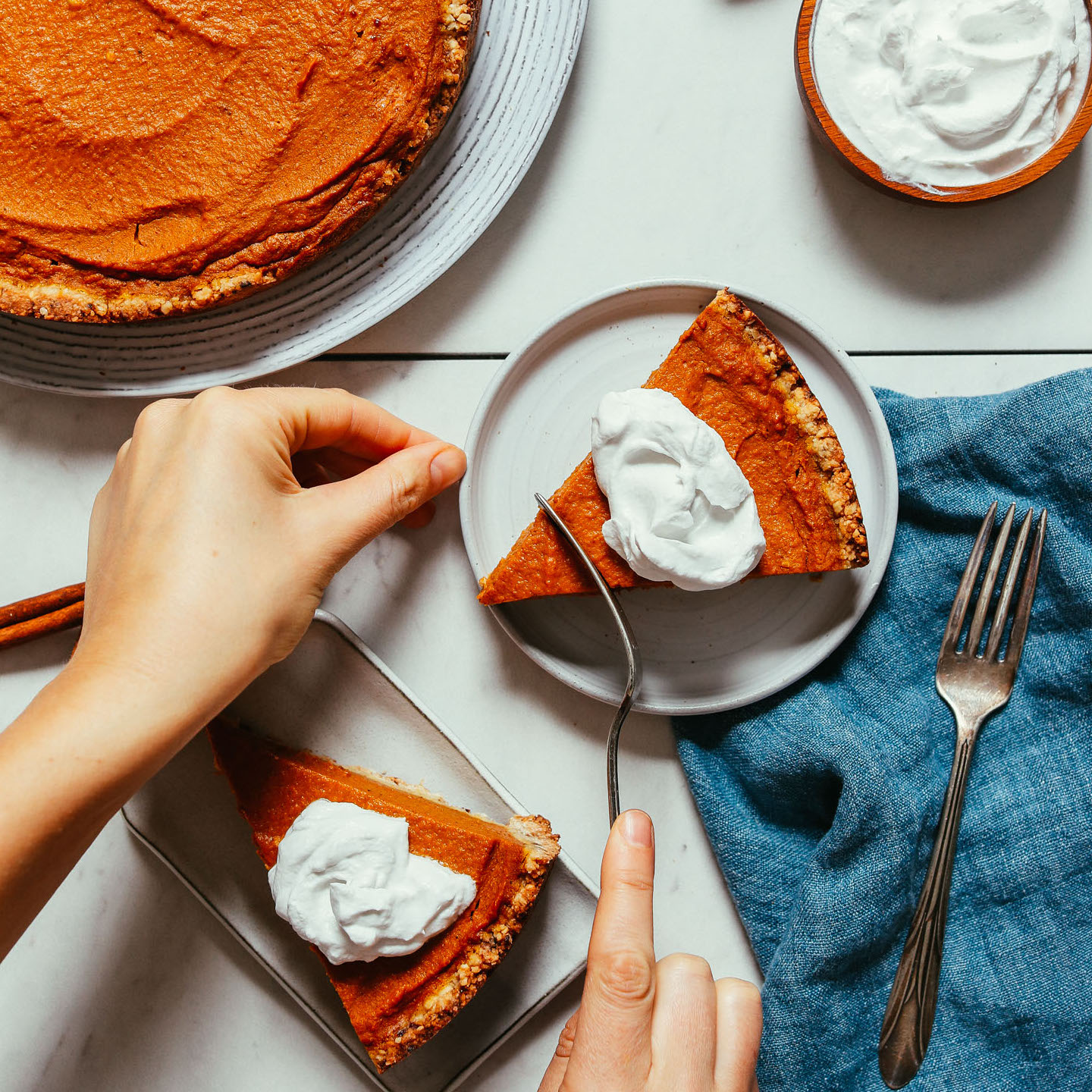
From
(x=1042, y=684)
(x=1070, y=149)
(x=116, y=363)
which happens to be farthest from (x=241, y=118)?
(x=1042, y=684)

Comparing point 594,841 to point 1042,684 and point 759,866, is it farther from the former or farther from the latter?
point 1042,684

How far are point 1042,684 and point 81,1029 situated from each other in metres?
2.29

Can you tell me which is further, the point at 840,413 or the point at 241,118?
the point at 840,413

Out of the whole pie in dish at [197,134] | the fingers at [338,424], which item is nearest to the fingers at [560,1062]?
the fingers at [338,424]

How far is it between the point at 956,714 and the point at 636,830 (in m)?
0.82

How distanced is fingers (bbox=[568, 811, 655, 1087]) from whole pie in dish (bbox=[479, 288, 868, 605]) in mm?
575

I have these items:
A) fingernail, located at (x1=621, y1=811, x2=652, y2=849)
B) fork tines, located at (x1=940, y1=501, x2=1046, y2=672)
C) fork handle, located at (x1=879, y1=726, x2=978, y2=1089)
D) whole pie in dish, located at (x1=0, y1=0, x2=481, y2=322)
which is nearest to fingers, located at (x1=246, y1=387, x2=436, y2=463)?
whole pie in dish, located at (x1=0, y1=0, x2=481, y2=322)

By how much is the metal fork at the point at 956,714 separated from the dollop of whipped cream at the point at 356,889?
961mm

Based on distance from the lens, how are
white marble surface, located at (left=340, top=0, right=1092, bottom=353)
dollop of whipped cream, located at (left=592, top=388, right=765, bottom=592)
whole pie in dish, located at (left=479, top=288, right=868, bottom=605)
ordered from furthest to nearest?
white marble surface, located at (left=340, top=0, right=1092, bottom=353), whole pie in dish, located at (left=479, top=288, right=868, bottom=605), dollop of whipped cream, located at (left=592, top=388, right=765, bottom=592)

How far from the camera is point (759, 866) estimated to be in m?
2.06

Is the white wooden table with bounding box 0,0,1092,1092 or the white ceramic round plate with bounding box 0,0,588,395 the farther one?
the white wooden table with bounding box 0,0,1092,1092

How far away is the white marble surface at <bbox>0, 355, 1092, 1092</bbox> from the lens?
7.06 feet

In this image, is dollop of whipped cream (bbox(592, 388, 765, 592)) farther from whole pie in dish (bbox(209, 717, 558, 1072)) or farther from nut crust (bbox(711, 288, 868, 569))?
whole pie in dish (bbox(209, 717, 558, 1072))

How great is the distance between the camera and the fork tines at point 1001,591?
1965 millimetres
